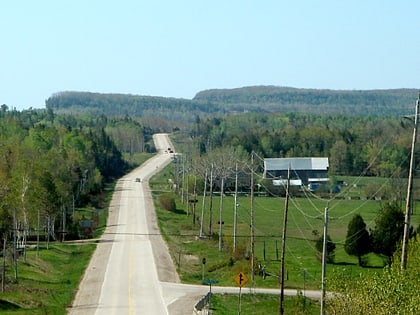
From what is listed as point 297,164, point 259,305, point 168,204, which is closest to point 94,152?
point 168,204

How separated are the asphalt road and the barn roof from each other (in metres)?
51.1

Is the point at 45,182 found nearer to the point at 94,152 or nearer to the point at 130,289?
the point at 130,289

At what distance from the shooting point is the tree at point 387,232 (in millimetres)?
55750

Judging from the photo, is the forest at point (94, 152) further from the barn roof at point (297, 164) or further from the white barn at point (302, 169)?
the barn roof at point (297, 164)

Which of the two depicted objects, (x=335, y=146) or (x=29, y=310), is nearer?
(x=29, y=310)

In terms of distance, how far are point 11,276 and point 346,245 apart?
79.3ft

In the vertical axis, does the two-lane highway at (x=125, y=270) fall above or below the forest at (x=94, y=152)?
below

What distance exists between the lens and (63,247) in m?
60.1

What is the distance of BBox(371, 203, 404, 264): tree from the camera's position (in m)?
55.8

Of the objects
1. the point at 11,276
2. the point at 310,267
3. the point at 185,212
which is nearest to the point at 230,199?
the point at 185,212

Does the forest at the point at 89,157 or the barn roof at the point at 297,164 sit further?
the barn roof at the point at 297,164

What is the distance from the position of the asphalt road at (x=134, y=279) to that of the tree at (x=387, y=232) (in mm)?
13480

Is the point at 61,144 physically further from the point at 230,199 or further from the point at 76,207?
the point at 230,199

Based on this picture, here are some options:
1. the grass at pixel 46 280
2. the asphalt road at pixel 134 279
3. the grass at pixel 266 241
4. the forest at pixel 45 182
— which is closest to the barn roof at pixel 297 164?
the grass at pixel 266 241
